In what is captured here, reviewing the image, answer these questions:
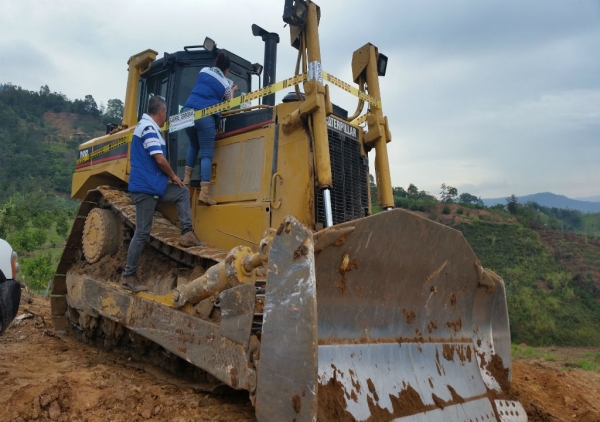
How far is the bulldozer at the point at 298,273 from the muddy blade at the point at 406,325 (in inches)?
0.5

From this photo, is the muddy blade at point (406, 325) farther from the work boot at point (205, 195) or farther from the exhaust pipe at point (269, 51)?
the exhaust pipe at point (269, 51)

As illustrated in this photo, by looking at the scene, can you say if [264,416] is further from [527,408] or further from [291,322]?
[527,408]

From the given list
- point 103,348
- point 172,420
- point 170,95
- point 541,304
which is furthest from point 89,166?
point 541,304

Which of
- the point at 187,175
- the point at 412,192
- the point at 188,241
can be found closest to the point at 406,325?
the point at 188,241

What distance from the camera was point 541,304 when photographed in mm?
15078

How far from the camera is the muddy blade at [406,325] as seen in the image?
2953 mm

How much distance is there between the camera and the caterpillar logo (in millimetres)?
4363

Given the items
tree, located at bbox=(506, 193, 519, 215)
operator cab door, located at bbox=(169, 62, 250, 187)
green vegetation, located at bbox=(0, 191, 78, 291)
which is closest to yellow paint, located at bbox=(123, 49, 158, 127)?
operator cab door, located at bbox=(169, 62, 250, 187)

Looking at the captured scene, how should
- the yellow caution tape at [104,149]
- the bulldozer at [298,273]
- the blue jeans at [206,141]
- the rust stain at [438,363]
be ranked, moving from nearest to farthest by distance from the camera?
the bulldozer at [298,273] → the rust stain at [438,363] → the blue jeans at [206,141] → the yellow caution tape at [104,149]

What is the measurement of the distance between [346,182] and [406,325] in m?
1.43

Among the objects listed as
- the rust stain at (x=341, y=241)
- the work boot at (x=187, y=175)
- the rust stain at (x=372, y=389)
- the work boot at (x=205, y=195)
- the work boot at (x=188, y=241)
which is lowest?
the rust stain at (x=372, y=389)

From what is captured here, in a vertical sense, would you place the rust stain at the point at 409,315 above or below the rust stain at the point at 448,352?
above

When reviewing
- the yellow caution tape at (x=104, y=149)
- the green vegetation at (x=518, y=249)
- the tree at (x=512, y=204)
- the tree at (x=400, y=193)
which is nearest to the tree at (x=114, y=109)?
the green vegetation at (x=518, y=249)

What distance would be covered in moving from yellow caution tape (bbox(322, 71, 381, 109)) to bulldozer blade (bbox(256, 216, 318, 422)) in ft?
7.19
